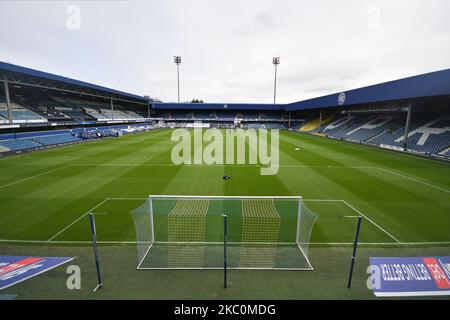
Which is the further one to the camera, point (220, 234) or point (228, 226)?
point (228, 226)

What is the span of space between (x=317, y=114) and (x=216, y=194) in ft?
193

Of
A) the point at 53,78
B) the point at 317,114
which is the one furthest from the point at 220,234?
the point at 317,114

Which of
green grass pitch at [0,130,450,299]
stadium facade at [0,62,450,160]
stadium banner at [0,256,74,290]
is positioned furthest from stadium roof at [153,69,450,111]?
stadium banner at [0,256,74,290]

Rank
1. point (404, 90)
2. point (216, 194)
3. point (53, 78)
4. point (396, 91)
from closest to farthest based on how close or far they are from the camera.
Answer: point (216, 194)
point (404, 90)
point (396, 91)
point (53, 78)

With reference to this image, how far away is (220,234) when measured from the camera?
7.62 metres

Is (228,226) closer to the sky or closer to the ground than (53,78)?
closer to the ground

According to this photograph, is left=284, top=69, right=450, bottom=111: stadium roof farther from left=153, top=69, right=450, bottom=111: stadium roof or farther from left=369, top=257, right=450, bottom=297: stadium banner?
left=369, top=257, right=450, bottom=297: stadium banner

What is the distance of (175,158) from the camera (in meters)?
21.2

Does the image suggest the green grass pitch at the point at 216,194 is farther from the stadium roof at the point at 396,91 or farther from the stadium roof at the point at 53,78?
the stadium roof at the point at 53,78

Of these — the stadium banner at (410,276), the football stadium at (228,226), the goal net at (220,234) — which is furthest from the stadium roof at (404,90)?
the stadium banner at (410,276)

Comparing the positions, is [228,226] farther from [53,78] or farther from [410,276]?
[53,78]

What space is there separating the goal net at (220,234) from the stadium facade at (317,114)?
892 inches
